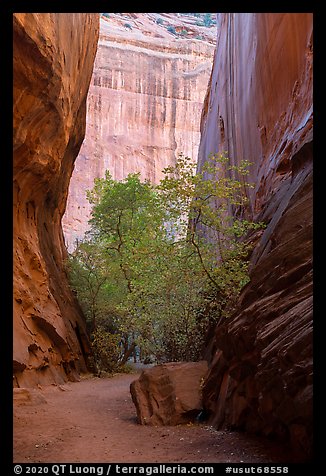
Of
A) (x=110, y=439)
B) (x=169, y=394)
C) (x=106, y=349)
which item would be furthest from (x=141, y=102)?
(x=110, y=439)

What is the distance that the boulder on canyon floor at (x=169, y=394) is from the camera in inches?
349

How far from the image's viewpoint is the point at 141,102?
62.4m

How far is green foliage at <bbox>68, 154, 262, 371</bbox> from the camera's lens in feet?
32.4

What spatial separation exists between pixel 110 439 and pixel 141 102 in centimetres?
5986

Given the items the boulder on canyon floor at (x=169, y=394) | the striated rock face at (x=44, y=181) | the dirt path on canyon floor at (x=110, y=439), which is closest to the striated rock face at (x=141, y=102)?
the striated rock face at (x=44, y=181)

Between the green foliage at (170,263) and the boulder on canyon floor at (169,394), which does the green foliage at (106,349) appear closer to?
the green foliage at (170,263)

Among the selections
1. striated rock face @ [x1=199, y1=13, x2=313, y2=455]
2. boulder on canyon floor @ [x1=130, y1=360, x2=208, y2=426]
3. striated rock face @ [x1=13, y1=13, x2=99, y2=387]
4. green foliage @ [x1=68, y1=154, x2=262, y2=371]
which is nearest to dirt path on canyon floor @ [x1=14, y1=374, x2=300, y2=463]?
boulder on canyon floor @ [x1=130, y1=360, x2=208, y2=426]

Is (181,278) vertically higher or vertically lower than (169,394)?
higher

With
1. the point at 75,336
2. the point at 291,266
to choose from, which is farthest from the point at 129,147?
the point at 291,266

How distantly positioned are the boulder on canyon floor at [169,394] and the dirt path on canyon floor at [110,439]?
0.32 m

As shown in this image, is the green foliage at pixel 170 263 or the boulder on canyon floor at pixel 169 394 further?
the green foliage at pixel 170 263

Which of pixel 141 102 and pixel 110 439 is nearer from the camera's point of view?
pixel 110 439

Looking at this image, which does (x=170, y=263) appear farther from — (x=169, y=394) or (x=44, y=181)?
(x=44, y=181)
